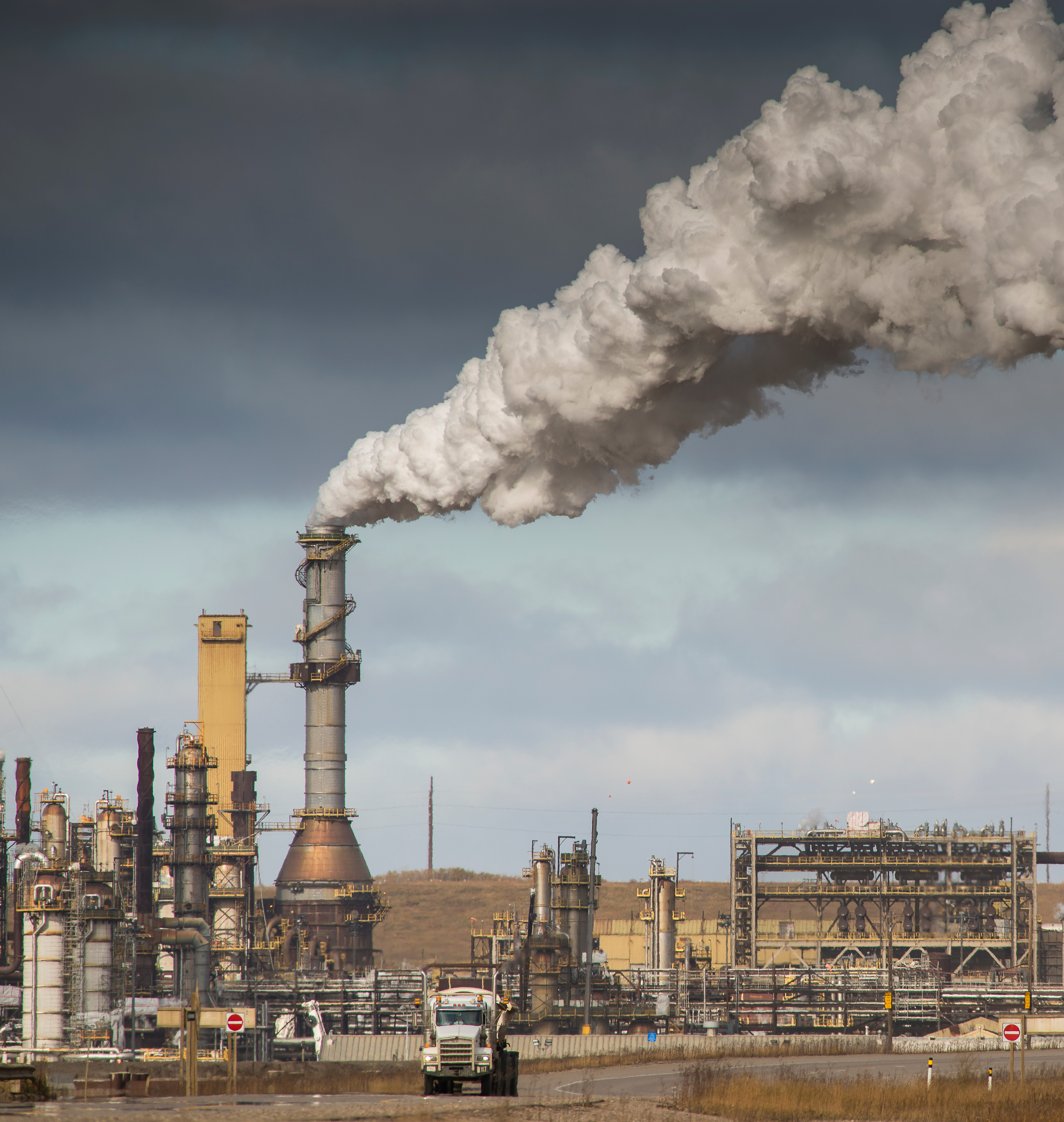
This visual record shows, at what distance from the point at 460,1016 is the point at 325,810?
5342 cm

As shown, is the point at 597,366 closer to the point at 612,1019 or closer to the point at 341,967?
the point at 612,1019

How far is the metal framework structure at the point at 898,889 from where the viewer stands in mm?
83750

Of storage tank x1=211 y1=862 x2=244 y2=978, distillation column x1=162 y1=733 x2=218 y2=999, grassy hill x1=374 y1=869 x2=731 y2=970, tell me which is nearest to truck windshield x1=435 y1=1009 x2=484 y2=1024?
distillation column x1=162 y1=733 x2=218 y2=999

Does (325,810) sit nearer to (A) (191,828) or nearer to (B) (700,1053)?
(A) (191,828)

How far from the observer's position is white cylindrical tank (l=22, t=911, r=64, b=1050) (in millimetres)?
53875

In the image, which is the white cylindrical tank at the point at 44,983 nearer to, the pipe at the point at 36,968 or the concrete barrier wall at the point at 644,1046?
the pipe at the point at 36,968

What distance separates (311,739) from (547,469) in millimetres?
53312

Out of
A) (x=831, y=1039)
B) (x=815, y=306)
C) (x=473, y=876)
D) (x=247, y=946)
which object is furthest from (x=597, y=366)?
(x=473, y=876)

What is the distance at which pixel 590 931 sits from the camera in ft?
218

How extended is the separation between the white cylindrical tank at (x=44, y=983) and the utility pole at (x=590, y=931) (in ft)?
65.5

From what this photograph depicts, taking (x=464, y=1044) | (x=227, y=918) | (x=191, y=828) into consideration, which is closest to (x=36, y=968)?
(x=191, y=828)

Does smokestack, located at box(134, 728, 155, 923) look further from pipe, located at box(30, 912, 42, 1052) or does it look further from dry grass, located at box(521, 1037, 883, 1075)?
dry grass, located at box(521, 1037, 883, 1075)

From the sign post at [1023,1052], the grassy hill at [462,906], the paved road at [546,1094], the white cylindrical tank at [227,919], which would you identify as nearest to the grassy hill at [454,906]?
the grassy hill at [462,906]

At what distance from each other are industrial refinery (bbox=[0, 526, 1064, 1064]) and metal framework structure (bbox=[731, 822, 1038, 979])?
6.3 inches
